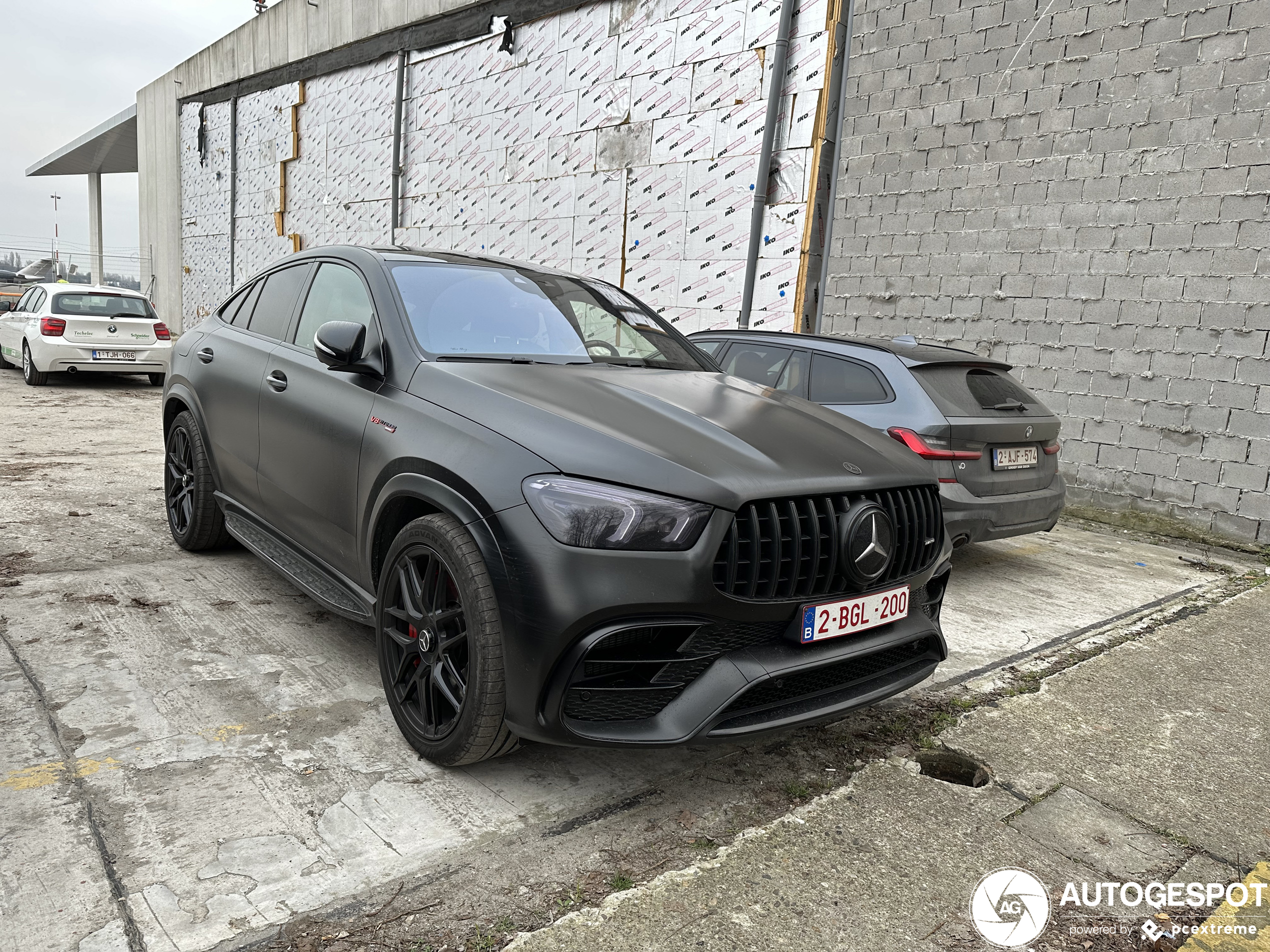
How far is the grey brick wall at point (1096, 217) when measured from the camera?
6586 millimetres

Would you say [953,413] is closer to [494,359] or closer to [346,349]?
[494,359]

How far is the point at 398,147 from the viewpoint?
15.4m

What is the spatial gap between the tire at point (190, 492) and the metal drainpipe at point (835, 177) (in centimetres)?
650

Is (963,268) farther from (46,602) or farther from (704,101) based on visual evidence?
(46,602)

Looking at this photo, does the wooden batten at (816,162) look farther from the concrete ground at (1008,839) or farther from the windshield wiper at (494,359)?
the windshield wiper at (494,359)

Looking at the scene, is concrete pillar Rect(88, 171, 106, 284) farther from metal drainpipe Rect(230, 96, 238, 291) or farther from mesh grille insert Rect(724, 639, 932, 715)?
mesh grille insert Rect(724, 639, 932, 715)

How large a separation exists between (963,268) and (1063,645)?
4.84 metres

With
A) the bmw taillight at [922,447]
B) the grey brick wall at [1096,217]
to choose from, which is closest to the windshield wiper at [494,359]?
the bmw taillight at [922,447]

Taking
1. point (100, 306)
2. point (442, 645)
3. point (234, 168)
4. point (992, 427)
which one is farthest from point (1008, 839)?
point (234, 168)

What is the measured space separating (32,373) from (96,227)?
2816cm

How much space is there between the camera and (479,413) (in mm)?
2664

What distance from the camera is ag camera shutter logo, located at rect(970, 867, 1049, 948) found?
2.11 meters

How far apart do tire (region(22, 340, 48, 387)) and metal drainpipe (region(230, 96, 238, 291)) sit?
8.30 meters

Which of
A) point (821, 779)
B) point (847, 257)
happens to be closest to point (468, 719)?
point (821, 779)
